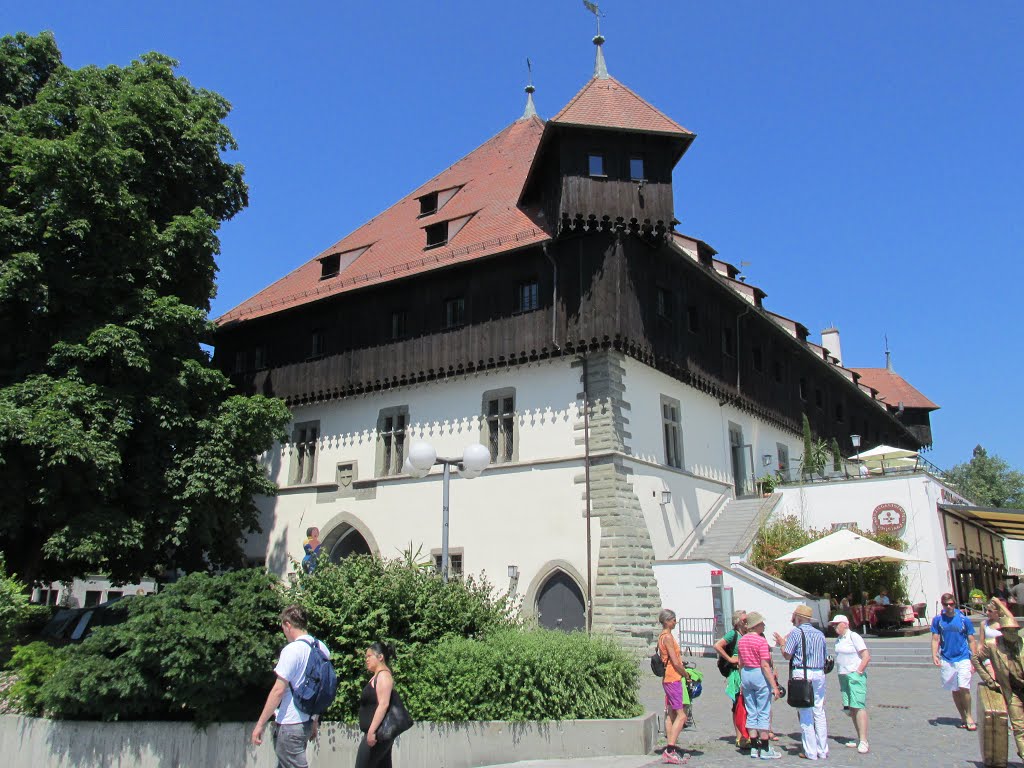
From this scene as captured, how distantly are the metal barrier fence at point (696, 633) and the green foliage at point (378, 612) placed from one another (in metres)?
9.46

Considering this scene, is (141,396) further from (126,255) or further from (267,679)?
(267,679)

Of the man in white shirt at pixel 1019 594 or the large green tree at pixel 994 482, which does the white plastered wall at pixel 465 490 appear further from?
the large green tree at pixel 994 482

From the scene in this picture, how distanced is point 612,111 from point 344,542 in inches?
574

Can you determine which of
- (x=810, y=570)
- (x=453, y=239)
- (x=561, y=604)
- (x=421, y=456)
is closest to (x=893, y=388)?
(x=810, y=570)

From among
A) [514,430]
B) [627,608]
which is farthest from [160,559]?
[627,608]

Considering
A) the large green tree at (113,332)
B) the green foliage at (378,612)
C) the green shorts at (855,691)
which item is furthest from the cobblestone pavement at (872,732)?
the large green tree at (113,332)

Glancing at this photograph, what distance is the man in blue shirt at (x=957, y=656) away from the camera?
1134 cm

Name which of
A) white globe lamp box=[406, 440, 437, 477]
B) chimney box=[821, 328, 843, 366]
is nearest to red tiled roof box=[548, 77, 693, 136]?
white globe lamp box=[406, 440, 437, 477]

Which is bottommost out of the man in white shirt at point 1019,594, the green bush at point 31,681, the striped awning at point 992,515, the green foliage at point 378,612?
the green bush at point 31,681

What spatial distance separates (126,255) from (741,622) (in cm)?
1751

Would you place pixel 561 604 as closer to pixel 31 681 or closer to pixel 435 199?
pixel 31 681

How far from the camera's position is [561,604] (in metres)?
20.6

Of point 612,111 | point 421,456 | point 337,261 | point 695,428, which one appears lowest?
point 421,456

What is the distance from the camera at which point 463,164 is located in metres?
31.3
